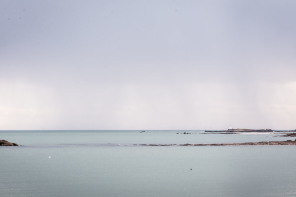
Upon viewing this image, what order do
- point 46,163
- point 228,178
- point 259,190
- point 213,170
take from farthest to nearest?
1. point 46,163
2. point 213,170
3. point 228,178
4. point 259,190

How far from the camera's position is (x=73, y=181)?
44656mm

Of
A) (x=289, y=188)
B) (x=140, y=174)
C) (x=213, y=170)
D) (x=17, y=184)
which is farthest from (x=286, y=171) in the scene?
(x=17, y=184)

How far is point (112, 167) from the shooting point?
5984 centimetres

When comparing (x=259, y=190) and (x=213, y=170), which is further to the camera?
(x=213, y=170)

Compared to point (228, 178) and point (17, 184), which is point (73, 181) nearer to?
point (17, 184)

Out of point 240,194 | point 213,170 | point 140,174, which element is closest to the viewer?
point 240,194

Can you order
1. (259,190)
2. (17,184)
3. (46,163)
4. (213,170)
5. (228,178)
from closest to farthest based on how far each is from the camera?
(259,190) → (17,184) → (228,178) → (213,170) → (46,163)

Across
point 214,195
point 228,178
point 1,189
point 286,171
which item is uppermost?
point 286,171

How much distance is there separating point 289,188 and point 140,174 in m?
19.4

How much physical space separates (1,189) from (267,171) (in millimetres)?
33863

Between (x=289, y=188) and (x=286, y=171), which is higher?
(x=286, y=171)

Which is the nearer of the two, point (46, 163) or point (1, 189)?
point (1, 189)

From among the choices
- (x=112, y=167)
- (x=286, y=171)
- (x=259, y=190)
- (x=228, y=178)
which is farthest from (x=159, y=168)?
(x=259, y=190)

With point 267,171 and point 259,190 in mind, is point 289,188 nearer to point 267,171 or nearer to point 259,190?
point 259,190
